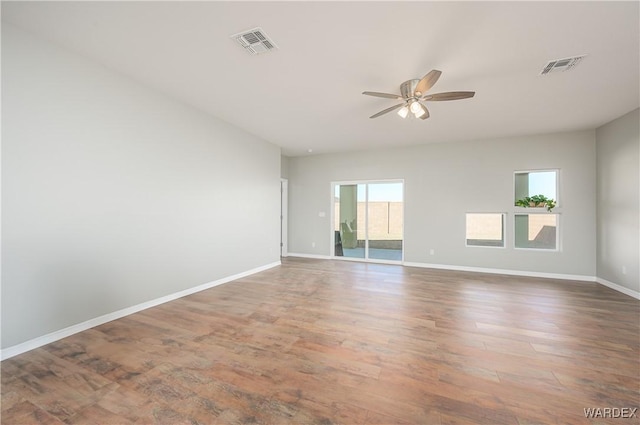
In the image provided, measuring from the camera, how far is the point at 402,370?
77.5 inches

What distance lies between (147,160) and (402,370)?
3.66m

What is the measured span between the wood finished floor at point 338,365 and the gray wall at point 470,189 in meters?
1.70

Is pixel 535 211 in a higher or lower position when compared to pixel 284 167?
lower

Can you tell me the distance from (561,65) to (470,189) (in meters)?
3.14

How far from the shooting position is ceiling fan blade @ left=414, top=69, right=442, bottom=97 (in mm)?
2307

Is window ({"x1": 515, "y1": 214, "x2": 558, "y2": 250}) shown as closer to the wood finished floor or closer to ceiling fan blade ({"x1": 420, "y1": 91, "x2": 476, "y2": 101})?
the wood finished floor

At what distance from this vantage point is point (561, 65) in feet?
8.52

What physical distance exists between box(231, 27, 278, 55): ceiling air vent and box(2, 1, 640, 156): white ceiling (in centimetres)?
6

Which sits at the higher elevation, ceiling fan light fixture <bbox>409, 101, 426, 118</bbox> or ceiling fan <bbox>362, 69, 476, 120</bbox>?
ceiling fan <bbox>362, 69, 476, 120</bbox>

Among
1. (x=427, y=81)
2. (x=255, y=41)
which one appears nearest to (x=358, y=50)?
(x=427, y=81)

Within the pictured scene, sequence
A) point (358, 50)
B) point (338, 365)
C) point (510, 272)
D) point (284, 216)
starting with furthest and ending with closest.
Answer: point (284, 216) → point (510, 272) → point (358, 50) → point (338, 365)

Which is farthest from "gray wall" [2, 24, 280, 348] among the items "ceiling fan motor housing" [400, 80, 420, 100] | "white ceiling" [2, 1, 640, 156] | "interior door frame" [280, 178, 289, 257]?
"ceiling fan motor housing" [400, 80, 420, 100]

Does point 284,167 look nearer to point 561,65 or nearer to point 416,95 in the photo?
point 416,95

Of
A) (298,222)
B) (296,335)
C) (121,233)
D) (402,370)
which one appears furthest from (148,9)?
(298,222)
